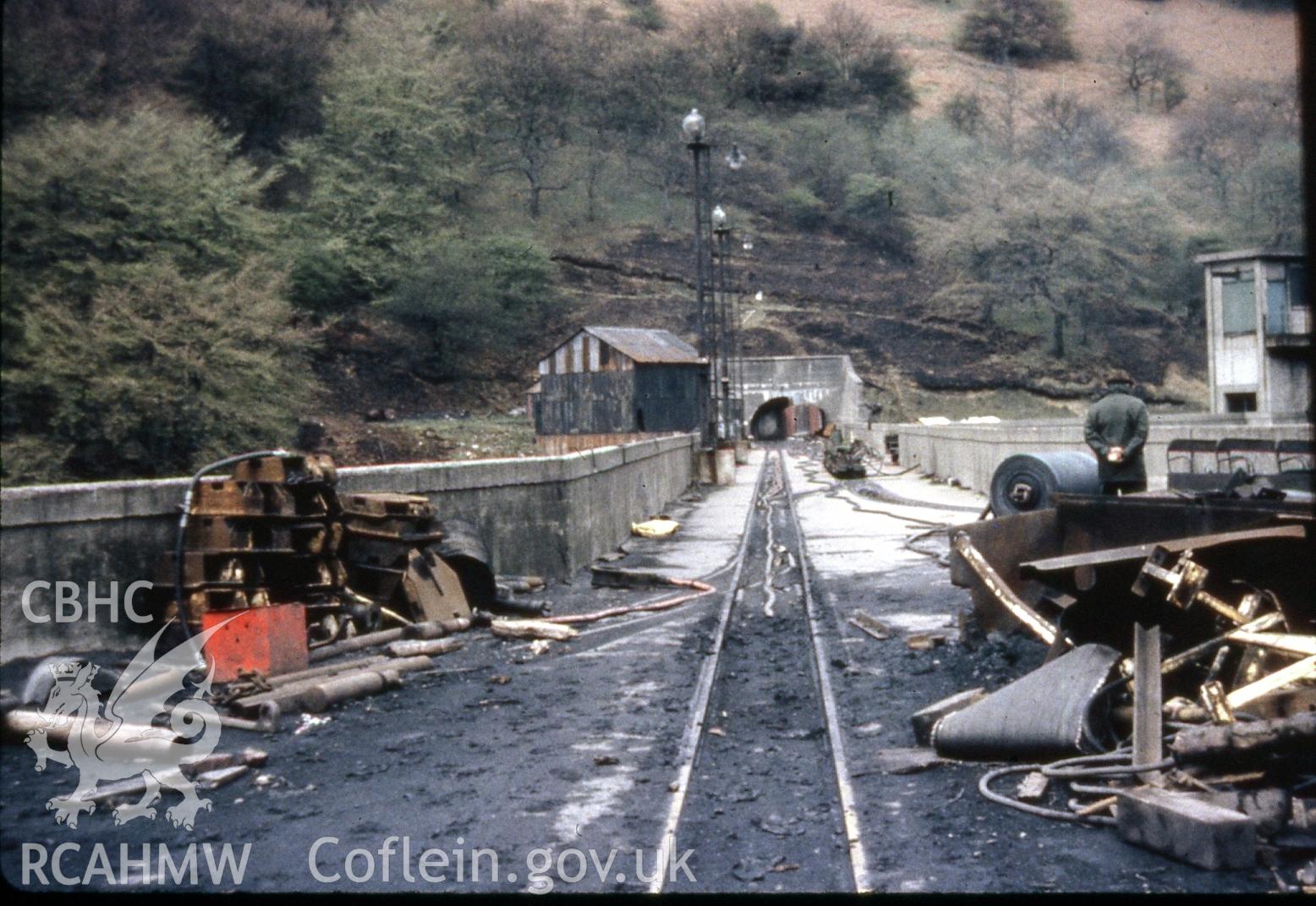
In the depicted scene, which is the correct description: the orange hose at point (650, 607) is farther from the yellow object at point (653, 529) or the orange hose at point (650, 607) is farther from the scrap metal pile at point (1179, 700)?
the yellow object at point (653, 529)

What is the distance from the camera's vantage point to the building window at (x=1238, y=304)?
40.6 metres

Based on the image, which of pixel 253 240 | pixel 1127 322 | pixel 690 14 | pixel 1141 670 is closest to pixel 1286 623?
pixel 1141 670

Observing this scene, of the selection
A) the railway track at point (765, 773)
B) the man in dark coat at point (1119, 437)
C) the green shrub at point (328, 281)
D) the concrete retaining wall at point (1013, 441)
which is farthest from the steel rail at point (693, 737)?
the green shrub at point (328, 281)

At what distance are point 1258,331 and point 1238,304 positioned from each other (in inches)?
56.8

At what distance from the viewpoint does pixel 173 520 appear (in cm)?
866

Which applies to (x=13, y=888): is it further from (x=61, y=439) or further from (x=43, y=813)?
(x=61, y=439)

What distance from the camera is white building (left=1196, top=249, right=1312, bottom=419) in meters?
39.9

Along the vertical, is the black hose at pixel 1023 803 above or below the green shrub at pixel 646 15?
below

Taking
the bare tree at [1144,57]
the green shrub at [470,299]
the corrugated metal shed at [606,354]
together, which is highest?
the bare tree at [1144,57]

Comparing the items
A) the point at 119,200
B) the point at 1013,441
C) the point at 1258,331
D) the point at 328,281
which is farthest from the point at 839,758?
the point at 328,281

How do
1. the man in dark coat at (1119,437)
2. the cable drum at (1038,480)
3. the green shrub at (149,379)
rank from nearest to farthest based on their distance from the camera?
the man in dark coat at (1119,437) < the cable drum at (1038,480) < the green shrub at (149,379)

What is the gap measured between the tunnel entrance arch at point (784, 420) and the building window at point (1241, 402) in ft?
104

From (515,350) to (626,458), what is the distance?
44.6m

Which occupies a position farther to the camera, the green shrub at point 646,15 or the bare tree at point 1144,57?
the green shrub at point 646,15
